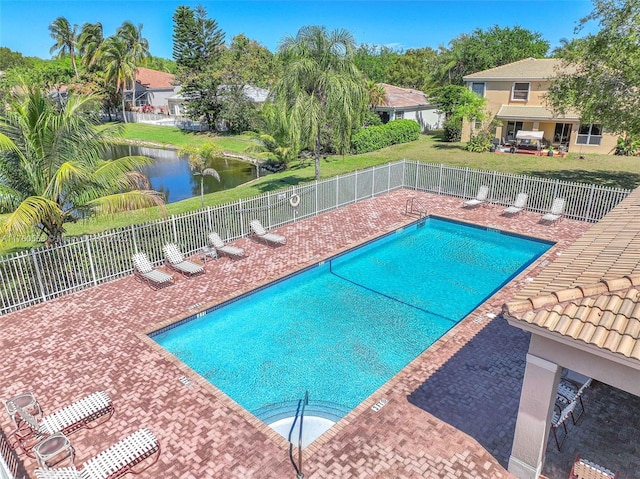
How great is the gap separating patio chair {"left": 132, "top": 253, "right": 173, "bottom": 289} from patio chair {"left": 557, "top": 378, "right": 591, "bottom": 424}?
10.3 meters

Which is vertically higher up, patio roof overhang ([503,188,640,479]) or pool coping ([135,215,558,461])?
patio roof overhang ([503,188,640,479])

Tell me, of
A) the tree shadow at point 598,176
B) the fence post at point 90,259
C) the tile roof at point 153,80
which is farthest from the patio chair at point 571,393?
the tile roof at point 153,80

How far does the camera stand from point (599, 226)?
900 cm

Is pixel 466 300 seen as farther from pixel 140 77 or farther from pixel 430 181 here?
pixel 140 77

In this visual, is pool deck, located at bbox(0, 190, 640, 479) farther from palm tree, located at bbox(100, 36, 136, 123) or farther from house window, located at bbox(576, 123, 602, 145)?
palm tree, located at bbox(100, 36, 136, 123)

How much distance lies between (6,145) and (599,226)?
13.1 meters

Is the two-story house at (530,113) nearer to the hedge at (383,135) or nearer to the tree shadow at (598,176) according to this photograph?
the hedge at (383,135)

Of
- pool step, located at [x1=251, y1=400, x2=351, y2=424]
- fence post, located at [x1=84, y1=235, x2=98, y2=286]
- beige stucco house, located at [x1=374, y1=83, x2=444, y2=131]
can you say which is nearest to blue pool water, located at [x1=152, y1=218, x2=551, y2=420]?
pool step, located at [x1=251, y1=400, x2=351, y2=424]

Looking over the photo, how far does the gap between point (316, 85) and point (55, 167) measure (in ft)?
39.0

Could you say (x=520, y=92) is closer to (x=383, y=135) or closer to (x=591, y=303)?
(x=383, y=135)

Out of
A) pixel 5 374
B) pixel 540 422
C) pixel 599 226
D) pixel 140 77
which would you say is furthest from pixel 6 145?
pixel 140 77

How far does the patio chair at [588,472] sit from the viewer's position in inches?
234

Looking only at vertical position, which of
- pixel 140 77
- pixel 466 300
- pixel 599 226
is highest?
pixel 140 77

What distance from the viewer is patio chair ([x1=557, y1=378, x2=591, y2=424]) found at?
24.8 ft
